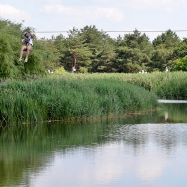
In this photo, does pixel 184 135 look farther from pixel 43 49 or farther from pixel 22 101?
pixel 43 49

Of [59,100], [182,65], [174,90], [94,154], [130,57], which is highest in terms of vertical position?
[130,57]

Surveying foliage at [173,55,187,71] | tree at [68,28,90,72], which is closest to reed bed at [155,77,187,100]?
foliage at [173,55,187,71]

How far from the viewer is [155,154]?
1005 centimetres

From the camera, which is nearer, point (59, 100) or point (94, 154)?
point (94, 154)

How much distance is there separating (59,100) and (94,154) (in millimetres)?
6652

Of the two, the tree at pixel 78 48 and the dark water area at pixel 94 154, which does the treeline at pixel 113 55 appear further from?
the dark water area at pixel 94 154

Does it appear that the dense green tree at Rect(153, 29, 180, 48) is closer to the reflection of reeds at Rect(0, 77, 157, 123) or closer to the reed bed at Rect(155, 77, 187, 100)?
the reed bed at Rect(155, 77, 187, 100)

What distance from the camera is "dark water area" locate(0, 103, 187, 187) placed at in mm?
7633

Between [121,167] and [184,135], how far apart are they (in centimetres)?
514

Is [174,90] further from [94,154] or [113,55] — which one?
[113,55]

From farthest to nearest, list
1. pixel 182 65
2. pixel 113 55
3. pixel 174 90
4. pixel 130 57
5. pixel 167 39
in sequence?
pixel 167 39, pixel 113 55, pixel 130 57, pixel 182 65, pixel 174 90

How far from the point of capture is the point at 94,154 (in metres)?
10.1

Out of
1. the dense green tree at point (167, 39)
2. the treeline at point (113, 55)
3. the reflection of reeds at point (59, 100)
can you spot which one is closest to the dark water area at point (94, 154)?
the reflection of reeds at point (59, 100)

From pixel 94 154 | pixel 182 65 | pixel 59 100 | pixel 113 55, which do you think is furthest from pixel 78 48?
pixel 94 154
